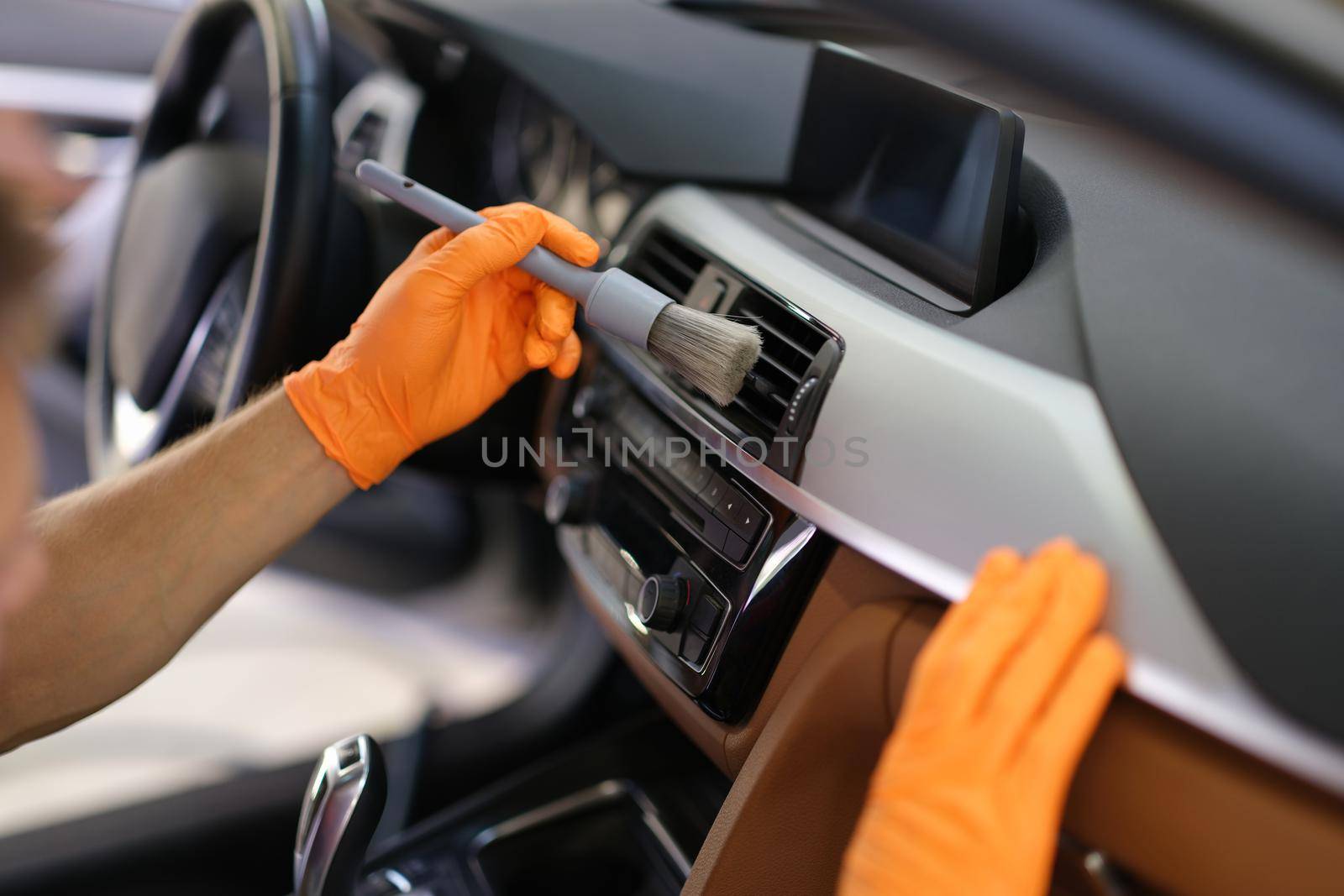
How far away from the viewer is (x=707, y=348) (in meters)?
0.66

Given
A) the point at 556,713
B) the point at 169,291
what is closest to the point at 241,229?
the point at 169,291

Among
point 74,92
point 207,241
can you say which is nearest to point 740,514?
point 207,241

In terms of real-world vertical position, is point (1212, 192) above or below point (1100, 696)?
above

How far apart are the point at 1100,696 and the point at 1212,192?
235 millimetres

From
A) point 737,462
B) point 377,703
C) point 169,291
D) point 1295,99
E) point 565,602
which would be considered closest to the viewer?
point 1295,99

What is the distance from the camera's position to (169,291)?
3.80ft

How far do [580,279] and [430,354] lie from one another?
140 mm

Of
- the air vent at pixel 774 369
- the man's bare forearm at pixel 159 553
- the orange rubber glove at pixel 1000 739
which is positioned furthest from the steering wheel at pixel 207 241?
the orange rubber glove at pixel 1000 739

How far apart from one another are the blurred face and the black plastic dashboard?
47cm

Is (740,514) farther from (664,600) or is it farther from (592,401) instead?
(592,401)

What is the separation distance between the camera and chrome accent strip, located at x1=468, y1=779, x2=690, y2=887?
39.3 inches

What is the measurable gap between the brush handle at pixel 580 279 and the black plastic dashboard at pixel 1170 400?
0.38 feet

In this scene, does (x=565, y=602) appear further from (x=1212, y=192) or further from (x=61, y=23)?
(x=61, y=23)

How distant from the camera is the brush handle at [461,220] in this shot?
0.73 metres
